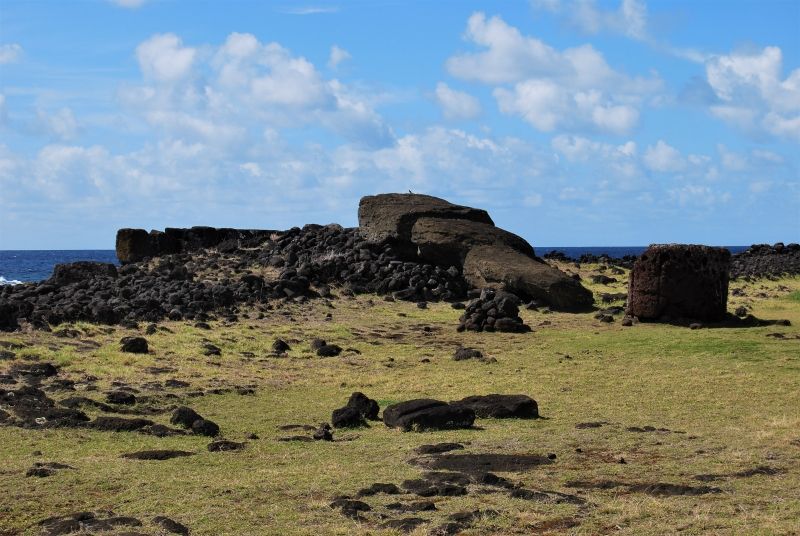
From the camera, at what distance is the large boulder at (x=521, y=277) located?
98.8ft

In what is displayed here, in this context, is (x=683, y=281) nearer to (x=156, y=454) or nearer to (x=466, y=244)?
(x=466, y=244)

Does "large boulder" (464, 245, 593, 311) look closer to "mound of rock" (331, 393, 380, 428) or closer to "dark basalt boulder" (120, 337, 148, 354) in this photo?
"dark basalt boulder" (120, 337, 148, 354)

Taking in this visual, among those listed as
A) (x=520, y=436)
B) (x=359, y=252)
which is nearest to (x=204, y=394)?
(x=520, y=436)

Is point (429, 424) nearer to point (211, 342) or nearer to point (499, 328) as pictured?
point (211, 342)

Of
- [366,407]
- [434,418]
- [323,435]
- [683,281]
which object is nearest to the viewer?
[323,435]

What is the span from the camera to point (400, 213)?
35344 millimetres

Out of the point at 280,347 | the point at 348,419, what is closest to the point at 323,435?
the point at 348,419

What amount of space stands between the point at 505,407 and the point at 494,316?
11.5 metres

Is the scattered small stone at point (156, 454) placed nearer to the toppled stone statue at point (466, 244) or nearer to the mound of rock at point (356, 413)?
the mound of rock at point (356, 413)

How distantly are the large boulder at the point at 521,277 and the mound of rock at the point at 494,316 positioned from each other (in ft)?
9.50

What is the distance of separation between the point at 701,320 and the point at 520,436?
14.7m

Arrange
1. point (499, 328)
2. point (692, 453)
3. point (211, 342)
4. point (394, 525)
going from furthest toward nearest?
1. point (499, 328)
2. point (211, 342)
3. point (692, 453)
4. point (394, 525)

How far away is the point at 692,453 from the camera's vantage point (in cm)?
1190

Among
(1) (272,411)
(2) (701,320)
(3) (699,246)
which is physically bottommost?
(1) (272,411)
